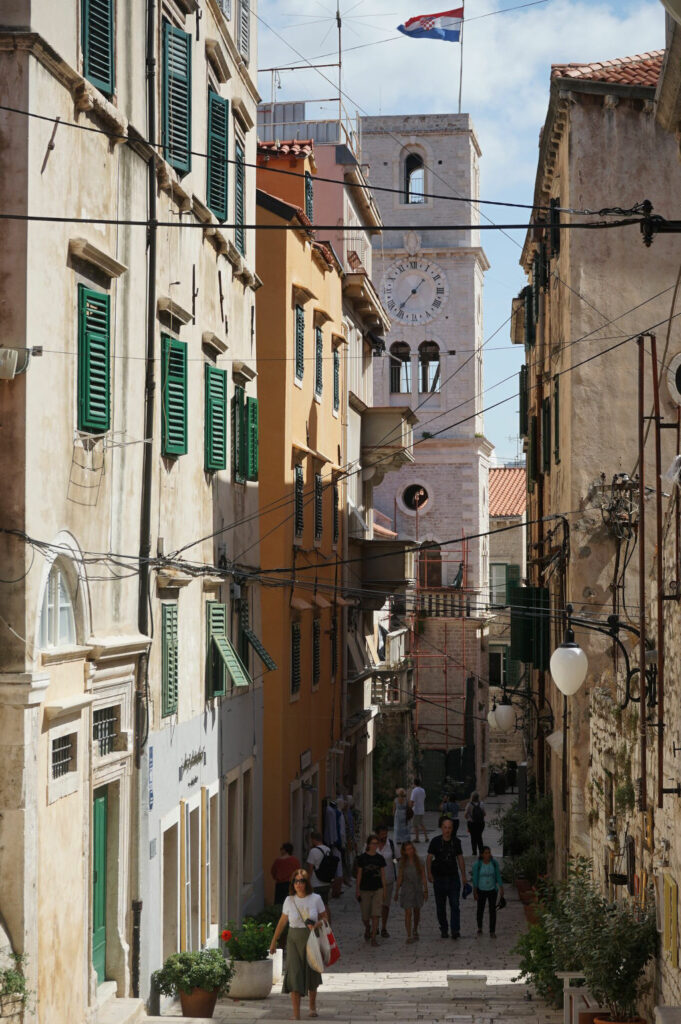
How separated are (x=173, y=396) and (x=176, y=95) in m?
3.52

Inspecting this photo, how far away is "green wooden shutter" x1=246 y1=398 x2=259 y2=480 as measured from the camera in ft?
71.8

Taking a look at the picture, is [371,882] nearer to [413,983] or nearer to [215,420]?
[413,983]

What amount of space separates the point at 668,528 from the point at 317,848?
518 inches

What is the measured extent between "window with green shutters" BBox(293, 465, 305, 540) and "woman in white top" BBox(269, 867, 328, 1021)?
12.0 metres

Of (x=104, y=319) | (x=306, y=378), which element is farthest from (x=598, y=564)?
(x=104, y=319)

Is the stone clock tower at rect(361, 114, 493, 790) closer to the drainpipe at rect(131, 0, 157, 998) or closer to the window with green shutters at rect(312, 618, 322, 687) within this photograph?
the window with green shutters at rect(312, 618, 322, 687)

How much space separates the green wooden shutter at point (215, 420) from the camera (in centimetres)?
1906

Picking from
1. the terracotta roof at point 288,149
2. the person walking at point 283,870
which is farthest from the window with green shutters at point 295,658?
the terracotta roof at point 288,149

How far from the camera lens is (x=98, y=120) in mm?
13828

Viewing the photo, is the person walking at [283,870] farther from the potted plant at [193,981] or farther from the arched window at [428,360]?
the arched window at [428,360]


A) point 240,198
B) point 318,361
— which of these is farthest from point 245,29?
point 318,361

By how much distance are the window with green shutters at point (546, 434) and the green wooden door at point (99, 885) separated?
14.1 m

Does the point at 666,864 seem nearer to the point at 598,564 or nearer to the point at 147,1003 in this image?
the point at 147,1003

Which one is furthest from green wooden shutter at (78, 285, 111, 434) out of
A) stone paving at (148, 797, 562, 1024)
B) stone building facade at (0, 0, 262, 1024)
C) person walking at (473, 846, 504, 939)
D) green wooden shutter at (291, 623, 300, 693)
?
green wooden shutter at (291, 623, 300, 693)
